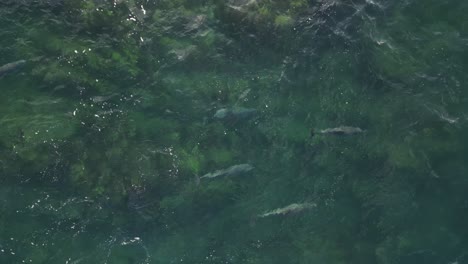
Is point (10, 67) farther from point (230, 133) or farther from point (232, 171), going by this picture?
point (232, 171)

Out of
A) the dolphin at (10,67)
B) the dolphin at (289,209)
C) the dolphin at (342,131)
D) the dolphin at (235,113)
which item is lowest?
the dolphin at (289,209)

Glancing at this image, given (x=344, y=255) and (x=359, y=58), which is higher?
(x=359, y=58)

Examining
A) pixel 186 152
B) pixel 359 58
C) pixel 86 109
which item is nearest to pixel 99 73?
pixel 86 109

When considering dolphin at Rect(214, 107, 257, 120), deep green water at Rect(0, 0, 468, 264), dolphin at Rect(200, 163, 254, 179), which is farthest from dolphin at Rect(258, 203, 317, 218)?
dolphin at Rect(214, 107, 257, 120)

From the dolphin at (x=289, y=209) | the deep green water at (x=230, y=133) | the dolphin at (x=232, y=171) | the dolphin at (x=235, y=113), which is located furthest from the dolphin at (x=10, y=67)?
the dolphin at (x=289, y=209)

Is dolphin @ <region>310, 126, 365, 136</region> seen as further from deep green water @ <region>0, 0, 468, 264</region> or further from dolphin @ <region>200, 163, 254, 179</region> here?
dolphin @ <region>200, 163, 254, 179</region>

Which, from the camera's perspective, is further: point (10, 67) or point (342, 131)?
point (342, 131)

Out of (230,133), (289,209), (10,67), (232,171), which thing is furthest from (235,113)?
(10,67)

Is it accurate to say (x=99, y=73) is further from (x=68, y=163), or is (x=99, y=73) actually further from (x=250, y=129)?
(x=250, y=129)

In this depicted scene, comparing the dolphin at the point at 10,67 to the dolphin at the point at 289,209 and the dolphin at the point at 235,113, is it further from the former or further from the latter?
the dolphin at the point at 289,209
